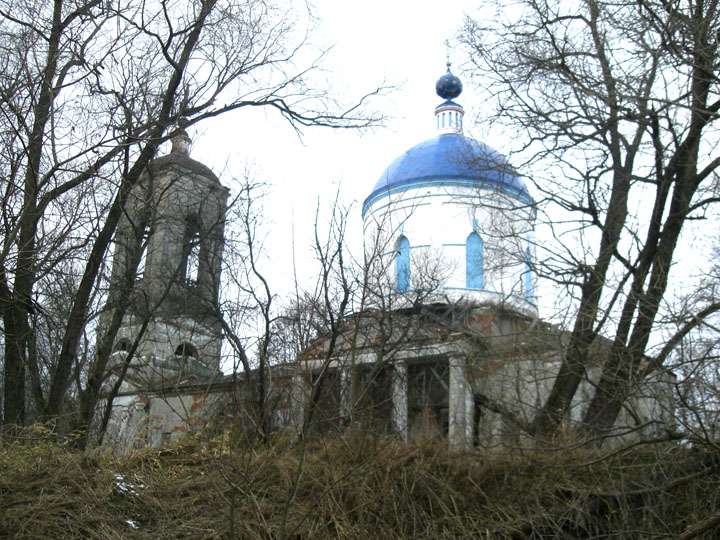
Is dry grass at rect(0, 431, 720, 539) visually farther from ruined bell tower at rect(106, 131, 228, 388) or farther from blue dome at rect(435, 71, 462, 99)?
blue dome at rect(435, 71, 462, 99)

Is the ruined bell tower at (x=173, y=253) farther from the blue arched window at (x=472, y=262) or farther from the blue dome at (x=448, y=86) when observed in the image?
the blue dome at (x=448, y=86)

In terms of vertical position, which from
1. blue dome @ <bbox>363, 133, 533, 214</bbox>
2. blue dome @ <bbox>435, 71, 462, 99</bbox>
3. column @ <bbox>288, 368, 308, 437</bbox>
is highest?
blue dome @ <bbox>435, 71, 462, 99</bbox>

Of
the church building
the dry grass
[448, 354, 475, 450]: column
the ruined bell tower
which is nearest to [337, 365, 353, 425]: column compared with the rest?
the church building

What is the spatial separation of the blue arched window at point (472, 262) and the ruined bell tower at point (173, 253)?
7.13 meters

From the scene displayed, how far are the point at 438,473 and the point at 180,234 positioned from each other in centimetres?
1112

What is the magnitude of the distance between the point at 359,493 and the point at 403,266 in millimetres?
16343

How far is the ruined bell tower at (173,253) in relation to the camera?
13.5 m

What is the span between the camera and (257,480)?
24.9ft

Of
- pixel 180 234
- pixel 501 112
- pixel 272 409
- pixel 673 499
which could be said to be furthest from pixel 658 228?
pixel 180 234

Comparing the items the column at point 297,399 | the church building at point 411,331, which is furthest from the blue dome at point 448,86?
the column at point 297,399

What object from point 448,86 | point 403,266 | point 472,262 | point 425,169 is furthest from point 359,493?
point 448,86

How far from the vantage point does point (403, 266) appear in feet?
77.3

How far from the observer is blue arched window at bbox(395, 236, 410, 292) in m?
22.0

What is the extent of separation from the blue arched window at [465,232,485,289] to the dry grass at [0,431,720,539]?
51.1ft
